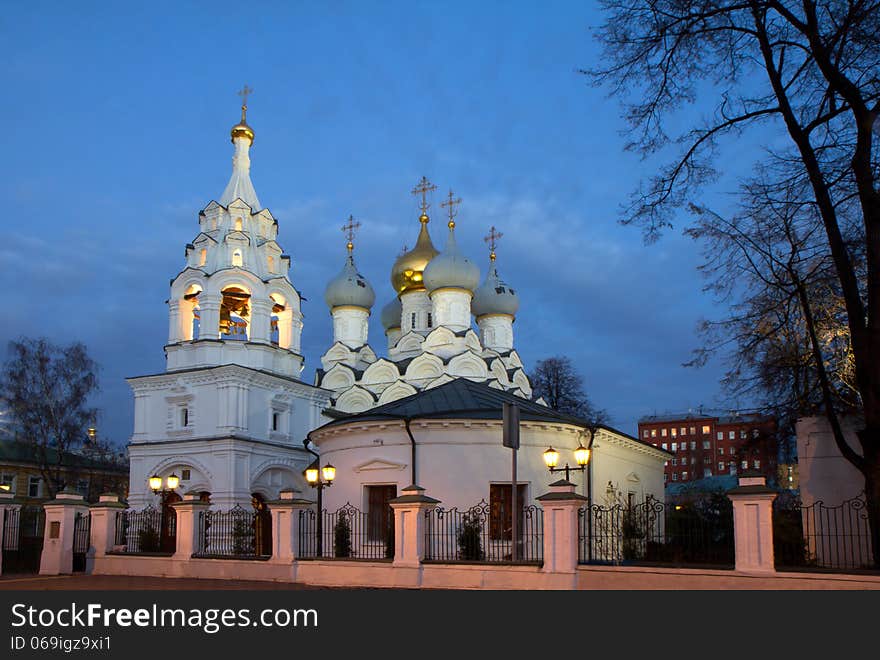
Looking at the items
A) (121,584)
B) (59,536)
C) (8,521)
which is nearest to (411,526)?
(121,584)

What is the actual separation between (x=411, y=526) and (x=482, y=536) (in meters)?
5.03

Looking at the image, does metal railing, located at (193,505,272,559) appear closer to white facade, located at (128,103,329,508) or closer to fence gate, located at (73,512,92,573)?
fence gate, located at (73,512,92,573)

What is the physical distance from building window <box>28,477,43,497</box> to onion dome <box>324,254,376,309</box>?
1890cm

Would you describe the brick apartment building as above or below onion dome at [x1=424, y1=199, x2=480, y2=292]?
below

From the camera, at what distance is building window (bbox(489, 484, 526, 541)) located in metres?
21.0

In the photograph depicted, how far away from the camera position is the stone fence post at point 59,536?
800 inches

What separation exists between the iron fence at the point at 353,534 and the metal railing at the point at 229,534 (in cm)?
106

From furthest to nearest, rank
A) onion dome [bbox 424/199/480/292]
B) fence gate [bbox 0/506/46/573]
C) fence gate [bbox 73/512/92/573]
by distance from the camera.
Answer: onion dome [bbox 424/199/480/292], fence gate [bbox 0/506/46/573], fence gate [bbox 73/512/92/573]

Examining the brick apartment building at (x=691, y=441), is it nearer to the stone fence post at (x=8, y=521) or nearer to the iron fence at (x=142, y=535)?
the iron fence at (x=142, y=535)

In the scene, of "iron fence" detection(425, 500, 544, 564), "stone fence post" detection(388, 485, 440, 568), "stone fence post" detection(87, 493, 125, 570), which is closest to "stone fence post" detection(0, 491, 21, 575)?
"stone fence post" detection(87, 493, 125, 570)

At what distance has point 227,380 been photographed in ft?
111

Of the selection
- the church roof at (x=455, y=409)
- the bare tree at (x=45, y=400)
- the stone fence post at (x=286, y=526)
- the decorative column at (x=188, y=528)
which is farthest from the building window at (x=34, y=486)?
the stone fence post at (x=286, y=526)

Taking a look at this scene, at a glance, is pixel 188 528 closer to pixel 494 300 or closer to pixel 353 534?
pixel 353 534

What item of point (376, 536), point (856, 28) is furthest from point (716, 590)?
point (376, 536)
